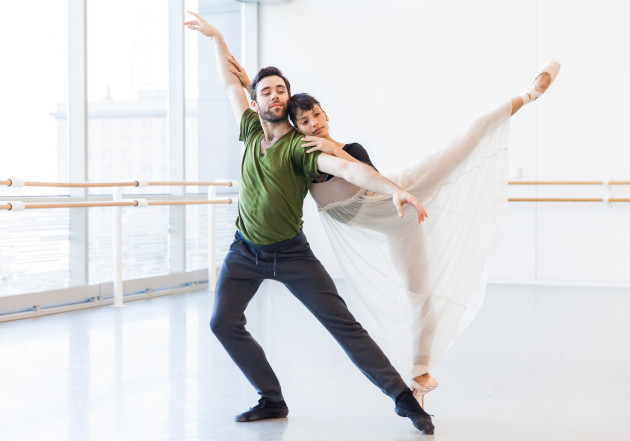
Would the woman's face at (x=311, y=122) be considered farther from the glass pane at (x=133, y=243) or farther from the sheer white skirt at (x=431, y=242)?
the glass pane at (x=133, y=243)

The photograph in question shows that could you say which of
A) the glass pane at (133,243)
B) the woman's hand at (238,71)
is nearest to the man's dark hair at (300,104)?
the woman's hand at (238,71)

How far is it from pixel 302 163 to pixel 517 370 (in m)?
1.82

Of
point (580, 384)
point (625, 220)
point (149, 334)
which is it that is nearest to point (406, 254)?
point (580, 384)

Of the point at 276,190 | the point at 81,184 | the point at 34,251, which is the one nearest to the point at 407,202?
the point at 276,190

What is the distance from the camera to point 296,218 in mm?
3156

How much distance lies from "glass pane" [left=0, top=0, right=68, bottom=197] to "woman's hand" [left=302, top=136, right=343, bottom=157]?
3.44 m

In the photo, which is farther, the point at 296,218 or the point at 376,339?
the point at 376,339

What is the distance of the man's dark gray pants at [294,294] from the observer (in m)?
3.03

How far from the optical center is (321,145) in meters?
2.97

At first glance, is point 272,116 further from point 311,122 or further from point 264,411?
point 264,411

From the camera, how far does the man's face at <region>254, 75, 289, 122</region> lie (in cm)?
310

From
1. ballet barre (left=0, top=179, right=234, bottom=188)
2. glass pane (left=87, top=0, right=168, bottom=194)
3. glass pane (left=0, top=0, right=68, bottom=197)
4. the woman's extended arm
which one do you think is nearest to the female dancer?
the woman's extended arm

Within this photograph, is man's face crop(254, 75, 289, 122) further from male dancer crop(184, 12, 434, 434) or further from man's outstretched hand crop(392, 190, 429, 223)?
man's outstretched hand crop(392, 190, 429, 223)

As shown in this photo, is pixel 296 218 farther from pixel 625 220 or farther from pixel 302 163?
pixel 625 220
